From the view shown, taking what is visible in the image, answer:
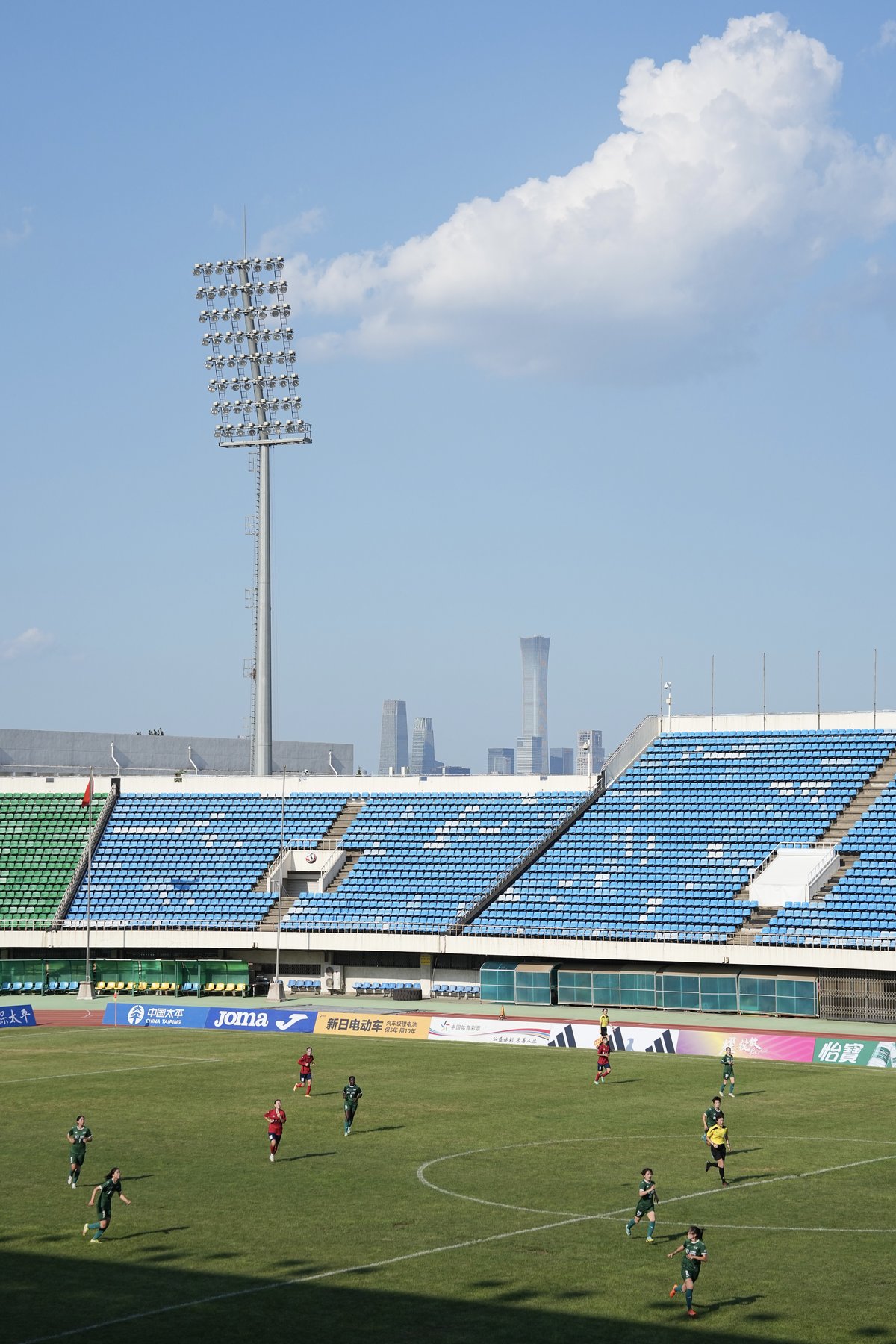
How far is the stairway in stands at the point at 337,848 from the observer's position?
81.0 metres

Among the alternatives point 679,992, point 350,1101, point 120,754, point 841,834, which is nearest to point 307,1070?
point 350,1101

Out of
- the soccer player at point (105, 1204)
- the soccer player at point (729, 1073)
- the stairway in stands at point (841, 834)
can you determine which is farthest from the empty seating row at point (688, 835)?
the soccer player at point (105, 1204)

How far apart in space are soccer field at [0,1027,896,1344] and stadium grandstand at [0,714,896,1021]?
1462cm

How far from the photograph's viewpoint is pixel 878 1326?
2497 centimetres

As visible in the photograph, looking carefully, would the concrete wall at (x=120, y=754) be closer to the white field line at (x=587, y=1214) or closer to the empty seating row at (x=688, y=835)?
the empty seating row at (x=688, y=835)

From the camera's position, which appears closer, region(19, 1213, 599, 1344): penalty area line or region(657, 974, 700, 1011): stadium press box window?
region(19, 1213, 599, 1344): penalty area line

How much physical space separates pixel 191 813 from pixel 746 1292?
67400mm

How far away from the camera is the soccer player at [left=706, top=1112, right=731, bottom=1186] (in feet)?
118

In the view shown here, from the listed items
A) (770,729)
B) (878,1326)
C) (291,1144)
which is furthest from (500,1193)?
(770,729)

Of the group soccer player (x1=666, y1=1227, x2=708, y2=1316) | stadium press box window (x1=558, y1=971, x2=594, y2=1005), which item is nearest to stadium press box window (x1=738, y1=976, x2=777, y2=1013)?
stadium press box window (x1=558, y1=971, x2=594, y2=1005)

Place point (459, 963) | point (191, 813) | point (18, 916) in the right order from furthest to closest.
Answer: point (191, 813) → point (18, 916) → point (459, 963)

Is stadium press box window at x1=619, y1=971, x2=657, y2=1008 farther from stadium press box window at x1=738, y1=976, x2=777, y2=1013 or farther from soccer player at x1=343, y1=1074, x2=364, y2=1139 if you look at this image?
soccer player at x1=343, y1=1074, x2=364, y2=1139

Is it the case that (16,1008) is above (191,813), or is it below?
below

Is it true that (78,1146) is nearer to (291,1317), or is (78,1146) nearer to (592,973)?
(291,1317)
